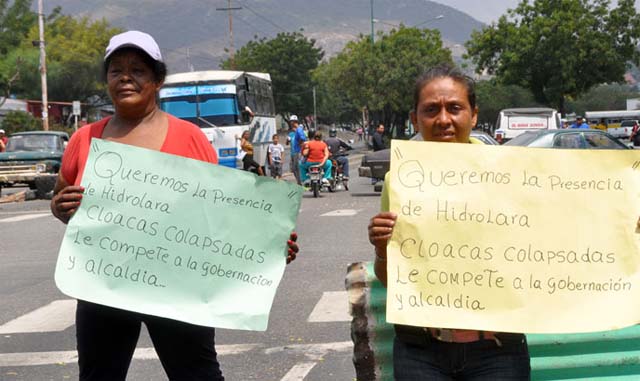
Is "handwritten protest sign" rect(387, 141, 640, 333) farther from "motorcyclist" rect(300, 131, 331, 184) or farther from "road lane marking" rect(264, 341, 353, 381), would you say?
"motorcyclist" rect(300, 131, 331, 184)

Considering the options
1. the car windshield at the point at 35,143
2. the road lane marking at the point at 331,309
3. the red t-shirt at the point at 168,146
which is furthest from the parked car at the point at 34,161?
the red t-shirt at the point at 168,146

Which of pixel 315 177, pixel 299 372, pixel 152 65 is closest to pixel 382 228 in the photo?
pixel 152 65

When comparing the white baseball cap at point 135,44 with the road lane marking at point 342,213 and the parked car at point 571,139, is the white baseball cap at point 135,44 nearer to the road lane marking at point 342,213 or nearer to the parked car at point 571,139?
the road lane marking at point 342,213

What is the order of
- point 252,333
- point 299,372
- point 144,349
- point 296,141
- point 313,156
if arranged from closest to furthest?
point 299,372
point 144,349
point 252,333
point 313,156
point 296,141

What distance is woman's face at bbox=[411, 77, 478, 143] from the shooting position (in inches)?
131

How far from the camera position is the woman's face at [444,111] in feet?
10.9

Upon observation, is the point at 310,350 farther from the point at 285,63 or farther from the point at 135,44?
the point at 285,63

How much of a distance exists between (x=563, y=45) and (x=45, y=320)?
56.9 m

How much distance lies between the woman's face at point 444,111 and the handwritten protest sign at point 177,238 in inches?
22.1

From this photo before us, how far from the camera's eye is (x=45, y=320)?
823 centimetres

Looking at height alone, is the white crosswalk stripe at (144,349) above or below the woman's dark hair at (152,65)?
below

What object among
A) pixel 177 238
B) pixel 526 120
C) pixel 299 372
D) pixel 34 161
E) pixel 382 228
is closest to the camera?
pixel 382 228

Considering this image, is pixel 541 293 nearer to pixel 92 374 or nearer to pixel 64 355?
pixel 92 374

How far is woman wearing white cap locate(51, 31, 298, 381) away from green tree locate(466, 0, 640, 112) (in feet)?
194
